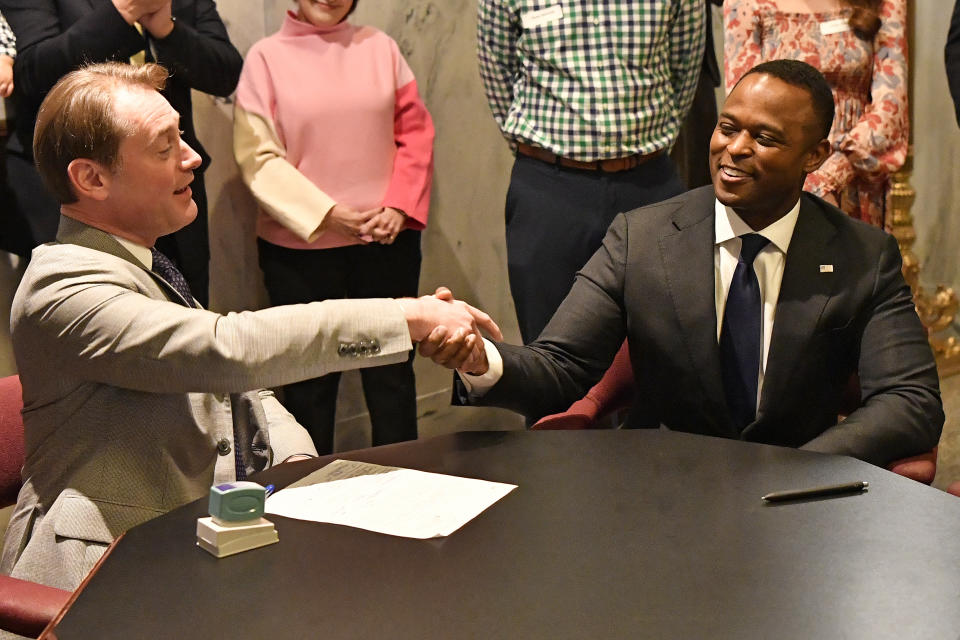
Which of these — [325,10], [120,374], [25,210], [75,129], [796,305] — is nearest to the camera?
[120,374]

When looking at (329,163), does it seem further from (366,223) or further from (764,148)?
(764,148)

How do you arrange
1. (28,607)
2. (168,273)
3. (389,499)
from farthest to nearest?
1. (168,273)
2. (389,499)
3. (28,607)

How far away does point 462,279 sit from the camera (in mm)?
4809

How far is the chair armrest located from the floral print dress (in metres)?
2.68

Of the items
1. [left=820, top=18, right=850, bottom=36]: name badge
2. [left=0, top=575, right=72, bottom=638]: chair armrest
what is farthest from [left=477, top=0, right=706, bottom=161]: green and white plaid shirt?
[left=0, top=575, right=72, bottom=638]: chair armrest

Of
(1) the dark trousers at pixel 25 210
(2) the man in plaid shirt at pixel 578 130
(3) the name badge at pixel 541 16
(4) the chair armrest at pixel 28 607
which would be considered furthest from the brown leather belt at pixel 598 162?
(4) the chair armrest at pixel 28 607

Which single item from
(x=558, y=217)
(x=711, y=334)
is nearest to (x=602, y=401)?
(x=711, y=334)

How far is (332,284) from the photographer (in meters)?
3.58

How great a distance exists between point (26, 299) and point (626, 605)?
1144mm

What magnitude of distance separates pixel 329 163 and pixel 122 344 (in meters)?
1.80

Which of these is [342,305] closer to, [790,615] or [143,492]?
[143,492]

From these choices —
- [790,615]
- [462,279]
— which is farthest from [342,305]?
[462,279]

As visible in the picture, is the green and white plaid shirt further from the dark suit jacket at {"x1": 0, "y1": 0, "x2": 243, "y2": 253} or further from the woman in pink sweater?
the dark suit jacket at {"x1": 0, "y1": 0, "x2": 243, "y2": 253}

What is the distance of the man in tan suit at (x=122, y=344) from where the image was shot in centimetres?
182
